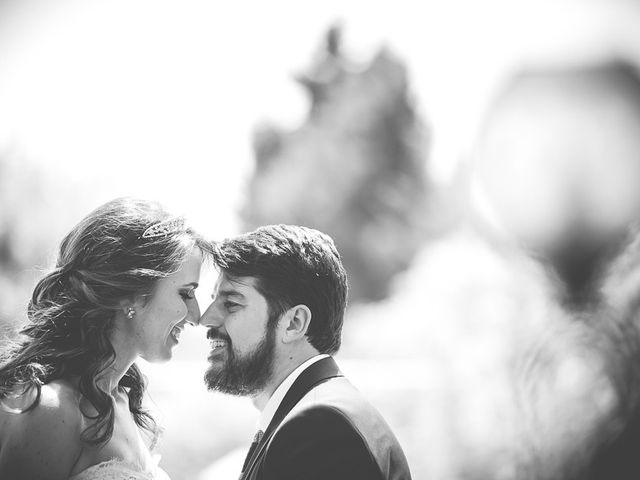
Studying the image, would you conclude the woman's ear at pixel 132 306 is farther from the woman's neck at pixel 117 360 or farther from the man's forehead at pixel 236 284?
the man's forehead at pixel 236 284

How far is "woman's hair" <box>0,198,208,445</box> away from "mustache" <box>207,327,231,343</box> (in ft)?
1.13

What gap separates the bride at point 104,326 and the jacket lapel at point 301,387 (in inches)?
22.9

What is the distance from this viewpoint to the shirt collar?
289 centimetres

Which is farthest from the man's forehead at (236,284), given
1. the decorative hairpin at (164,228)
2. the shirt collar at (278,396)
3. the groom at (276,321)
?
the shirt collar at (278,396)

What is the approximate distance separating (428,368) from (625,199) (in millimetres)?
5070

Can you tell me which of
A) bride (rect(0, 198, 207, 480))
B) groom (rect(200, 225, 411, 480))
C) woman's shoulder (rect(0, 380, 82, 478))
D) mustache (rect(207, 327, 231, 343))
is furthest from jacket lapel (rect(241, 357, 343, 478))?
woman's shoulder (rect(0, 380, 82, 478))

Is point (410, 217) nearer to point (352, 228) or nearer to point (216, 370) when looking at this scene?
point (352, 228)

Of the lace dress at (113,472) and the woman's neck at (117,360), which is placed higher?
the woman's neck at (117,360)

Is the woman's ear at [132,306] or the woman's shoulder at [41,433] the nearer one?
the woman's shoulder at [41,433]

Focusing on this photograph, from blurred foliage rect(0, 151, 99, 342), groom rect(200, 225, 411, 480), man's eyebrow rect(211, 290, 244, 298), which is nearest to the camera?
groom rect(200, 225, 411, 480)

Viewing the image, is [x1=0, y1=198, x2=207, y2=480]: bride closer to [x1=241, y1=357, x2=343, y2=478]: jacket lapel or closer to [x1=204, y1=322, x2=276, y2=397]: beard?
[x1=204, y1=322, x2=276, y2=397]: beard

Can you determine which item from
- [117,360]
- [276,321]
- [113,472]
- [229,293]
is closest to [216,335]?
[229,293]

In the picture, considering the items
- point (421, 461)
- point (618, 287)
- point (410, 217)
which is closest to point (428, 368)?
point (421, 461)

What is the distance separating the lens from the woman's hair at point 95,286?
9.55 feet
